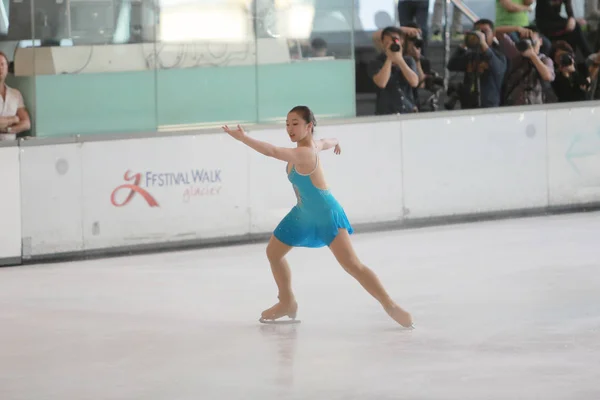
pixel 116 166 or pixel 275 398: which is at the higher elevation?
pixel 116 166

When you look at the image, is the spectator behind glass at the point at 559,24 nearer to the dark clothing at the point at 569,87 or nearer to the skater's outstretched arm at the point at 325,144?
the dark clothing at the point at 569,87

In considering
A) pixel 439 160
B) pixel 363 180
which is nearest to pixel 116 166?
pixel 363 180

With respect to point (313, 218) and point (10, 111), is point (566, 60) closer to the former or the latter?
point (10, 111)

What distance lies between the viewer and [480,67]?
44.6 ft

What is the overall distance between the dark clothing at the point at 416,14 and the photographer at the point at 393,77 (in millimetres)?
154

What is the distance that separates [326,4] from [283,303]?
480 cm

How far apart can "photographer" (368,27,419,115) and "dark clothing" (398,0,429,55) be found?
15 centimetres

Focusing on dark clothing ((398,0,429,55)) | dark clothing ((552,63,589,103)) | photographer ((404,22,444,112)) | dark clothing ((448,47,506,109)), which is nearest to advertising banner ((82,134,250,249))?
photographer ((404,22,444,112))

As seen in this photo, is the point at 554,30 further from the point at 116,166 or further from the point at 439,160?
the point at 116,166

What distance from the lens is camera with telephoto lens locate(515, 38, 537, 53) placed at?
13.9 metres

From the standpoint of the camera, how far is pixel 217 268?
34.9 feet

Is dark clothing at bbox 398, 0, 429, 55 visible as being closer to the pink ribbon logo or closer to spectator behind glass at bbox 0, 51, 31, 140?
the pink ribbon logo

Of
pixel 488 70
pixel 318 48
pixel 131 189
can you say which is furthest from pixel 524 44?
pixel 131 189

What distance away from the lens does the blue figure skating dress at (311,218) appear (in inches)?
317
